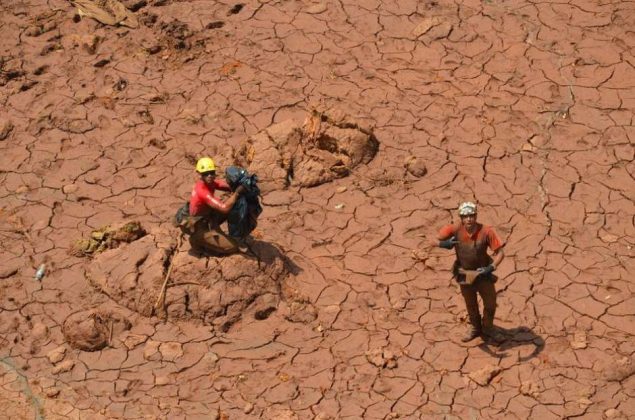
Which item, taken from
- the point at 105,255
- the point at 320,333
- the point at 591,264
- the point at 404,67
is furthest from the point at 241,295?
the point at 404,67

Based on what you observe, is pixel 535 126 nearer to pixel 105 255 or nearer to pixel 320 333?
pixel 320 333

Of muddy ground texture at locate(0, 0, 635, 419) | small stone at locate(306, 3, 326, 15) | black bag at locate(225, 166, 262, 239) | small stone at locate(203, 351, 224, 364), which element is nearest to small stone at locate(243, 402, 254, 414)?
muddy ground texture at locate(0, 0, 635, 419)

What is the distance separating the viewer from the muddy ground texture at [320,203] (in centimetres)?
790

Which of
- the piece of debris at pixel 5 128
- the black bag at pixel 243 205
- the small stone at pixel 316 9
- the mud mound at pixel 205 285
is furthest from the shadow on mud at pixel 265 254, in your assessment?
the small stone at pixel 316 9

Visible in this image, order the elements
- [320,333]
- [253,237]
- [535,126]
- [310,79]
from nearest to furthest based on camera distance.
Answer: [320,333] < [253,237] < [535,126] < [310,79]

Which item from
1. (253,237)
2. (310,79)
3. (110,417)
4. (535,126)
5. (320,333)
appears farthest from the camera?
(310,79)

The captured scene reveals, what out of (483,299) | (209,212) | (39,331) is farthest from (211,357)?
(483,299)

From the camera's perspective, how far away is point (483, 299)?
7824mm

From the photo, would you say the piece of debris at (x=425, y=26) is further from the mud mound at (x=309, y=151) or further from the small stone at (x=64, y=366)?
the small stone at (x=64, y=366)

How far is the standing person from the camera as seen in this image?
755 cm

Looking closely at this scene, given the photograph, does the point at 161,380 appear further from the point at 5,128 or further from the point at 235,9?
the point at 235,9

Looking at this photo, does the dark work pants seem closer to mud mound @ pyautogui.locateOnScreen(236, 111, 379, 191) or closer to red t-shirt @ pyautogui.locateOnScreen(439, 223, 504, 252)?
red t-shirt @ pyautogui.locateOnScreen(439, 223, 504, 252)

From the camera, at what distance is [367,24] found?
1118cm

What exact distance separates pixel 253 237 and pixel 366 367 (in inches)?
62.6
